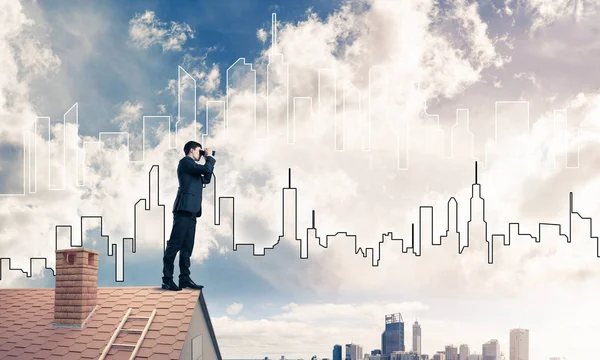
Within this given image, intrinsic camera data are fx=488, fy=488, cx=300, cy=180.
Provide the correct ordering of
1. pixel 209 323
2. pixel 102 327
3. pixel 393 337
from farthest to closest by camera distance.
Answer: pixel 393 337, pixel 209 323, pixel 102 327

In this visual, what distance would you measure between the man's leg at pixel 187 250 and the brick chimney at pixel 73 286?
7.21ft

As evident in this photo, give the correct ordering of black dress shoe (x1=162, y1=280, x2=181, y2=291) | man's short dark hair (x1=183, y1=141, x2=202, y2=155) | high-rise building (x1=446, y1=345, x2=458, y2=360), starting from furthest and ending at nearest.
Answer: high-rise building (x1=446, y1=345, x2=458, y2=360), man's short dark hair (x1=183, y1=141, x2=202, y2=155), black dress shoe (x1=162, y1=280, x2=181, y2=291)

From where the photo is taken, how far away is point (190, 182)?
12.8 m

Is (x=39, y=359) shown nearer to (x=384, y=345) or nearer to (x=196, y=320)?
(x=196, y=320)

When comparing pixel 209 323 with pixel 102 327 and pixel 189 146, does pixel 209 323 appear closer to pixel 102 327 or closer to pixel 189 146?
pixel 102 327

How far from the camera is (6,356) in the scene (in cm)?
1116

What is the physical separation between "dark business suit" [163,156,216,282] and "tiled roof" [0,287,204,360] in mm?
723

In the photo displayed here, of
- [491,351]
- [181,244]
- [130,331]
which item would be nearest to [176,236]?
[181,244]

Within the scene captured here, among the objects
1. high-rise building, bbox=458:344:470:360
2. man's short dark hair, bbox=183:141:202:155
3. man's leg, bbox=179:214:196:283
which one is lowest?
high-rise building, bbox=458:344:470:360

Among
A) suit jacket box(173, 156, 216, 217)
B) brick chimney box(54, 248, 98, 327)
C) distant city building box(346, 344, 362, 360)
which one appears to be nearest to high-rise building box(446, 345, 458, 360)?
distant city building box(346, 344, 362, 360)

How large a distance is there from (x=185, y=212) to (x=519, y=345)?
2550 cm

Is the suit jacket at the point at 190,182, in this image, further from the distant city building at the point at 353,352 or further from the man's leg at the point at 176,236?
the distant city building at the point at 353,352

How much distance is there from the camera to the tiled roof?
10.9 meters

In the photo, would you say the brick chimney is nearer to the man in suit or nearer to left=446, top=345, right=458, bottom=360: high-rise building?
the man in suit
